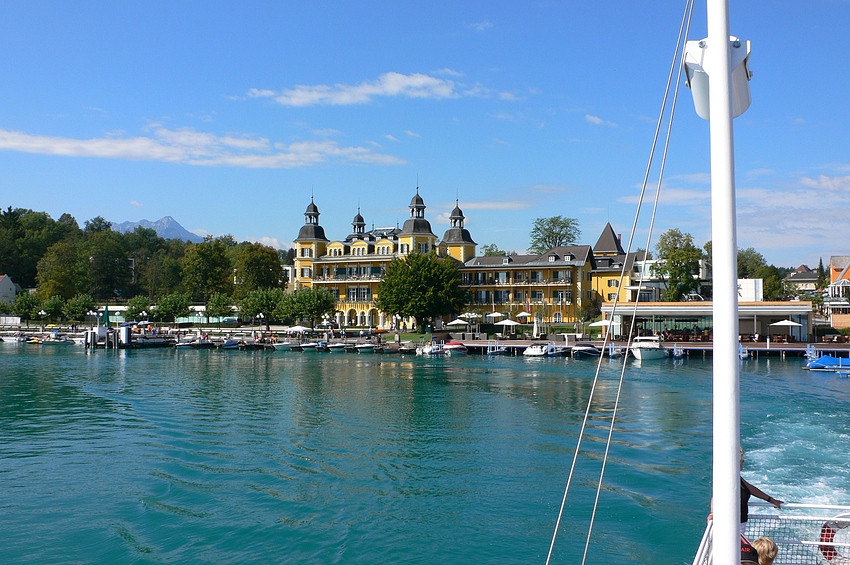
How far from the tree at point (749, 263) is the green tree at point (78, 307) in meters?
89.7

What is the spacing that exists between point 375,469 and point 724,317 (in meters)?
15.7

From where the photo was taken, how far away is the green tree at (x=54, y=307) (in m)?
88.5

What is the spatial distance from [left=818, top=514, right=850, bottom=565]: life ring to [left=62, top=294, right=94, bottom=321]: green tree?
93.6 metres

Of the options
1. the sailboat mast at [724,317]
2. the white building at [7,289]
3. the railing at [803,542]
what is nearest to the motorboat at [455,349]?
the railing at [803,542]

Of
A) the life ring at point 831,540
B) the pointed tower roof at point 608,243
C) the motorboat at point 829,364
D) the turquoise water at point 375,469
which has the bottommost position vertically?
the turquoise water at point 375,469

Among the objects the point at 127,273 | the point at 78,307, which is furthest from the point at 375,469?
the point at 127,273

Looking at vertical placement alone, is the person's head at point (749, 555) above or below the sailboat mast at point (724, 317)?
below

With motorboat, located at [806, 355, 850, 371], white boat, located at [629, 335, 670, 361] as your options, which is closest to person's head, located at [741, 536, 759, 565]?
motorboat, located at [806, 355, 850, 371]

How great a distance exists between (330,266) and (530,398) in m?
56.6

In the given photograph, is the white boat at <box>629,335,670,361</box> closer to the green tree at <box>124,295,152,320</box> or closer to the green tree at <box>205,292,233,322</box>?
the green tree at <box>205,292,233,322</box>

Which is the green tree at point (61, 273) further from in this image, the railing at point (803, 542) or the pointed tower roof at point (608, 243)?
the railing at point (803, 542)

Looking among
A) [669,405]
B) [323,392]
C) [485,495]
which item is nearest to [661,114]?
[485,495]

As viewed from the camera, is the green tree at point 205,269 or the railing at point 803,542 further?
the green tree at point 205,269

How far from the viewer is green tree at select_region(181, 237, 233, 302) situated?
89750 millimetres
